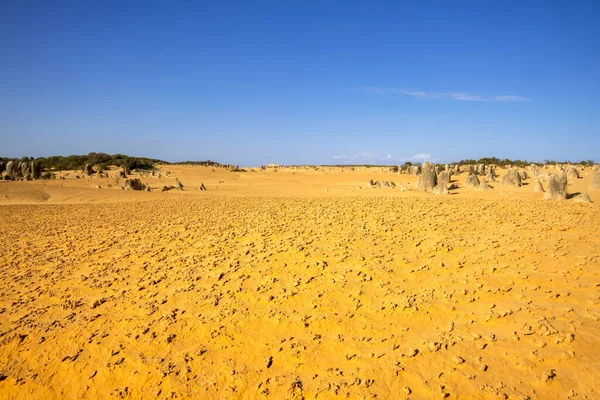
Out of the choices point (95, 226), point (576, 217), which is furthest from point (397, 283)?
point (95, 226)

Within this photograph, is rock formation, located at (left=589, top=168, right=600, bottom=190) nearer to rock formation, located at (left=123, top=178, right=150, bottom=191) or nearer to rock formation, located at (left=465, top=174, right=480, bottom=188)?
rock formation, located at (left=465, top=174, right=480, bottom=188)

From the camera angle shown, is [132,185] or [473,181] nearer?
[473,181]

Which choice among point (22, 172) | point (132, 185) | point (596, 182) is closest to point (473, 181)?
point (596, 182)

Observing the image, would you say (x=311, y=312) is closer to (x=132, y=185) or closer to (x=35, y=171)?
(x=132, y=185)

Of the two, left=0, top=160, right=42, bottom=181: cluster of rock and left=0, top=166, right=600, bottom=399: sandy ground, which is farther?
left=0, top=160, right=42, bottom=181: cluster of rock

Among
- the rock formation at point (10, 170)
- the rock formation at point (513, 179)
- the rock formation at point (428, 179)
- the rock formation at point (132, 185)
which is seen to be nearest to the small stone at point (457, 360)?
the rock formation at point (428, 179)

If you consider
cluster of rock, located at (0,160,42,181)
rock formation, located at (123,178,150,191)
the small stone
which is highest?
cluster of rock, located at (0,160,42,181)

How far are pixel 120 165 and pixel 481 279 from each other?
4821 centimetres

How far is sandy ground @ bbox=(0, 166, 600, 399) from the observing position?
143 inches

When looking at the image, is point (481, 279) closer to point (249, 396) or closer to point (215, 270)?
point (249, 396)

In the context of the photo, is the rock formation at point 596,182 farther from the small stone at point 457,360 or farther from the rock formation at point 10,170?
the rock formation at point 10,170

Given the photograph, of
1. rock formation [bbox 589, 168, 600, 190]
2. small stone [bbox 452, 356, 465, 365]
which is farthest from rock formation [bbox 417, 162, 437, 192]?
small stone [bbox 452, 356, 465, 365]

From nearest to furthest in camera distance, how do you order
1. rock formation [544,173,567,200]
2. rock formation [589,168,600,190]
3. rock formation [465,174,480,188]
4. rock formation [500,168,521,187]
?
rock formation [544,173,567,200], rock formation [589,168,600,190], rock formation [500,168,521,187], rock formation [465,174,480,188]

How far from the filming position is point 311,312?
479cm
